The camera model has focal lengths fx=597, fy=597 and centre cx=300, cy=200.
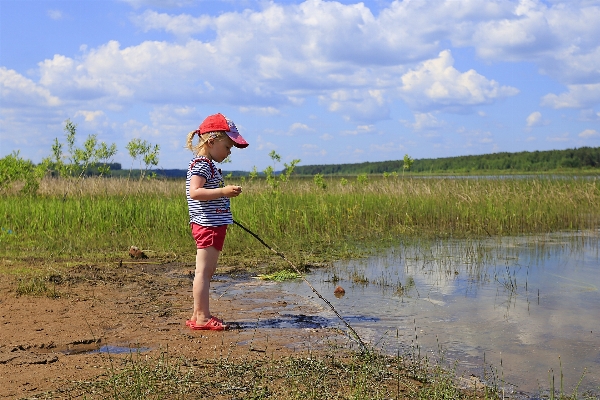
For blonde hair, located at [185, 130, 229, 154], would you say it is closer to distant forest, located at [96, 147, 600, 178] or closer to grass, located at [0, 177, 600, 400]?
grass, located at [0, 177, 600, 400]

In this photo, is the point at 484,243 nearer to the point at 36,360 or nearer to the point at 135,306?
the point at 135,306

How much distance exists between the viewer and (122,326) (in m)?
5.57

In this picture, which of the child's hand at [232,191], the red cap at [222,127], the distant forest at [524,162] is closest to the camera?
the child's hand at [232,191]

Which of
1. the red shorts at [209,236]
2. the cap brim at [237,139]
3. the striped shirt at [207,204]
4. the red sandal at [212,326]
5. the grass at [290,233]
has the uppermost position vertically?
the cap brim at [237,139]

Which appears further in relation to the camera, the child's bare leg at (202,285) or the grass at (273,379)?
the child's bare leg at (202,285)

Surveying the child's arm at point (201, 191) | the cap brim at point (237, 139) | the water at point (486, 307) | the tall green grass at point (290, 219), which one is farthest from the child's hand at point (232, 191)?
the tall green grass at point (290, 219)

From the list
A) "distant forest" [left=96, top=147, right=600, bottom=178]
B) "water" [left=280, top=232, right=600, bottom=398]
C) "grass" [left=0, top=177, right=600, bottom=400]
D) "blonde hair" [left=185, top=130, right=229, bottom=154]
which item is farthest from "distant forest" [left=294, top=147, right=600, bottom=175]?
"blonde hair" [left=185, top=130, right=229, bottom=154]

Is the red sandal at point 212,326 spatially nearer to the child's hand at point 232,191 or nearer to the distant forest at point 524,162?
the child's hand at point 232,191

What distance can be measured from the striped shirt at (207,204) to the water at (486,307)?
153 cm

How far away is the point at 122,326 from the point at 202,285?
86cm

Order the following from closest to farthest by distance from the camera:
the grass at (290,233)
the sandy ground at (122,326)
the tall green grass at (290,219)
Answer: the grass at (290,233), the sandy ground at (122,326), the tall green grass at (290,219)

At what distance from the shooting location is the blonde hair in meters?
5.54

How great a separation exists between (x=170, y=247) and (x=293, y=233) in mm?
2522

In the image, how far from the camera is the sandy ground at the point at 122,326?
14.2 feet
